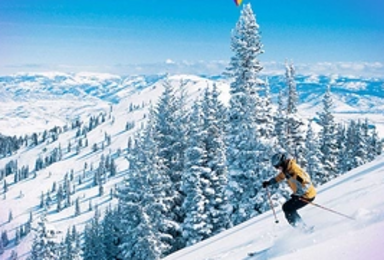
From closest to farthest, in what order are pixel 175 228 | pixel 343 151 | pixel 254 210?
1. pixel 254 210
2. pixel 175 228
3. pixel 343 151

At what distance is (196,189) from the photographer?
2678 cm

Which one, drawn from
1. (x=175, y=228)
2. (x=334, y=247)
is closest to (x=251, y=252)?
(x=334, y=247)

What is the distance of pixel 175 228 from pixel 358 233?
2095cm

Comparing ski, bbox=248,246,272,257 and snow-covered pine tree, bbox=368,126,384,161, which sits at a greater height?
ski, bbox=248,246,272,257

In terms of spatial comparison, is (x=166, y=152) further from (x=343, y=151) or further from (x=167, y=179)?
(x=343, y=151)

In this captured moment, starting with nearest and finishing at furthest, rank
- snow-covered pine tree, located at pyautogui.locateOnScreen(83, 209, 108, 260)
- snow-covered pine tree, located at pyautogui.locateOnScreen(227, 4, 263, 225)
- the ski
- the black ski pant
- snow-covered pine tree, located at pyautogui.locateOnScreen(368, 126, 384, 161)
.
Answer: the black ski pant, the ski, snow-covered pine tree, located at pyautogui.locateOnScreen(227, 4, 263, 225), snow-covered pine tree, located at pyautogui.locateOnScreen(83, 209, 108, 260), snow-covered pine tree, located at pyautogui.locateOnScreen(368, 126, 384, 161)

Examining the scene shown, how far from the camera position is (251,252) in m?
9.93

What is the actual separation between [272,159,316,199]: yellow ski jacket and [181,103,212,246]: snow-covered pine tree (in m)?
17.6

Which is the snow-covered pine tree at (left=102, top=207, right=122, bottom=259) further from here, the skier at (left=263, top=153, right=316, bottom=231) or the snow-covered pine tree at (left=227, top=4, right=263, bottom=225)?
the skier at (left=263, top=153, right=316, bottom=231)

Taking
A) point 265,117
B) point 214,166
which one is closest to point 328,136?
point 214,166

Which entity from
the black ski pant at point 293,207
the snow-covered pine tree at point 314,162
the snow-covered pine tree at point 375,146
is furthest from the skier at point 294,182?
the snow-covered pine tree at point 375,146

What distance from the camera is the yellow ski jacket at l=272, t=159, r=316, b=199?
9.16 metres

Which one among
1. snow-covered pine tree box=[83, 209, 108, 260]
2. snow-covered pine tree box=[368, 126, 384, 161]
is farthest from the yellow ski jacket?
snow-covered pine tree box=[368, 126, 384, 161]

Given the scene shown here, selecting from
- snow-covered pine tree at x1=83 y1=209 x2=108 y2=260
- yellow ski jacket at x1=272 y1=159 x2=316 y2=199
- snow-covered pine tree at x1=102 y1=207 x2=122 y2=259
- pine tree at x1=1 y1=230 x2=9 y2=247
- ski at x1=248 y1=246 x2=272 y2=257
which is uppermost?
yellow ski jacket at x1=272 y1=159 x2=316 y2=199
